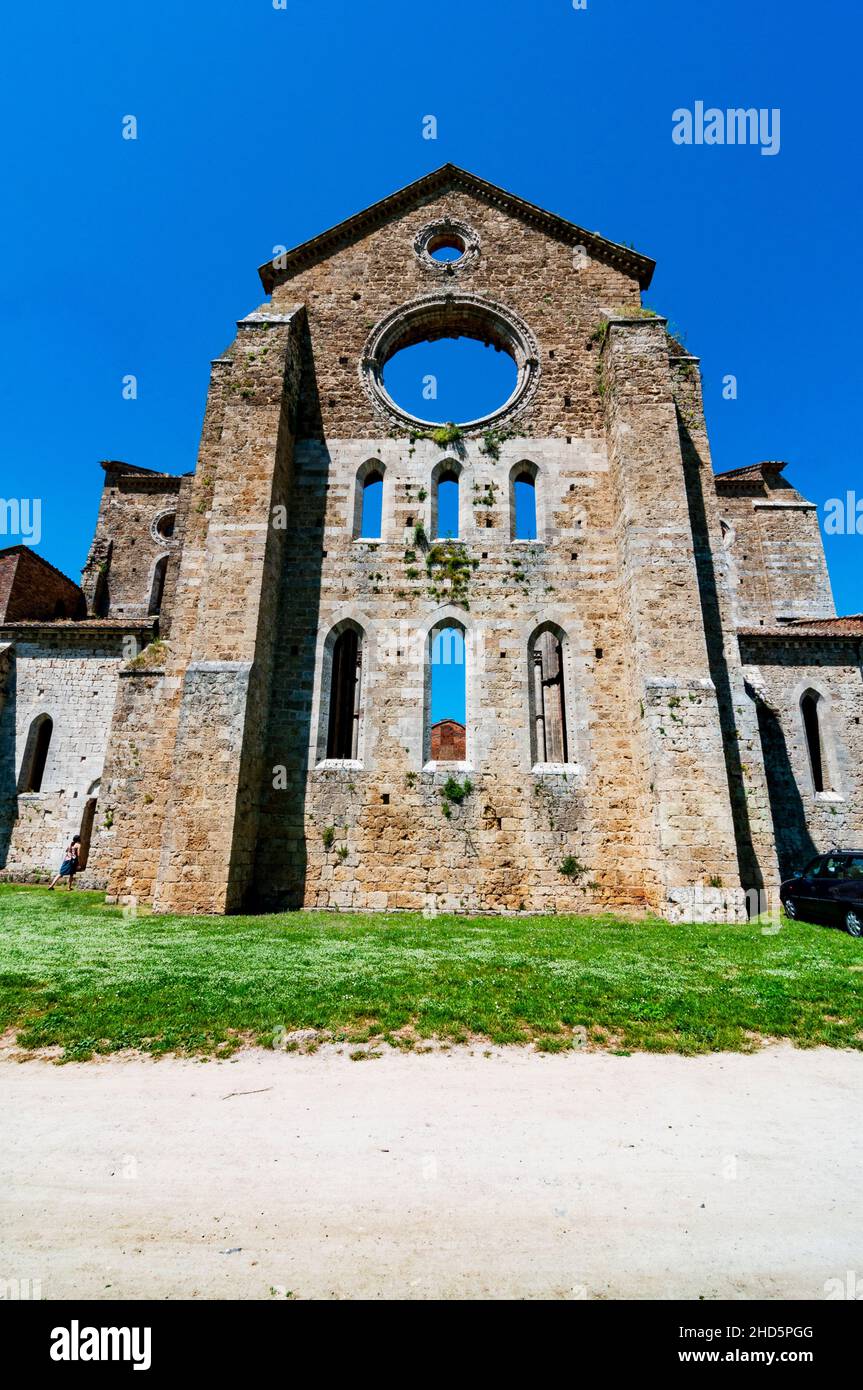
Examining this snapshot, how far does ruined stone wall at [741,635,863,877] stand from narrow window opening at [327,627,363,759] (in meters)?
10.1

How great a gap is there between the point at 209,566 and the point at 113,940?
668 cm

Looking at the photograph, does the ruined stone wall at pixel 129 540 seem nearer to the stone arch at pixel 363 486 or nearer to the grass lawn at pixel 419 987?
the stone arch at pixel 363 486

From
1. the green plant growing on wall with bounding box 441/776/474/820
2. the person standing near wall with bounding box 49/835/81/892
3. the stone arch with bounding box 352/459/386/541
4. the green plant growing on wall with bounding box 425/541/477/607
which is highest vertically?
the stone arch with bounding box 352/459/386/541

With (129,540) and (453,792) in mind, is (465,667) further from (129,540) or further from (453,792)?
(129,540)

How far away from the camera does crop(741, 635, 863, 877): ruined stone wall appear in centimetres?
1558

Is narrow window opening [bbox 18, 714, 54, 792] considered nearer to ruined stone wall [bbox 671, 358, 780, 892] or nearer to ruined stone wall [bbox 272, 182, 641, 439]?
ruined stone wall [bbox 272, 182, 641, 439]

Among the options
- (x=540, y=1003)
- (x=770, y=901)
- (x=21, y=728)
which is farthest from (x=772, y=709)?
(x=21, y=728)

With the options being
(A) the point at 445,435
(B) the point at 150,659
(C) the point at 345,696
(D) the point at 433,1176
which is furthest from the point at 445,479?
(D) the point at 433,1176

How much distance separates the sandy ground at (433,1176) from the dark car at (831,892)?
6.68 m

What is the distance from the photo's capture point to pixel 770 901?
10.4m

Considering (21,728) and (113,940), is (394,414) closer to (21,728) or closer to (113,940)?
(113,940)

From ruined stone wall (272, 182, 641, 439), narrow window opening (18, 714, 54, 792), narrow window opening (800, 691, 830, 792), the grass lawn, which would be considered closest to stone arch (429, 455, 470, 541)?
ruined stone wall (272, 182, 641, 439)

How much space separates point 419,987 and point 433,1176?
269 centimetres

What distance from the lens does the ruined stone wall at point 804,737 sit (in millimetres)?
15578
